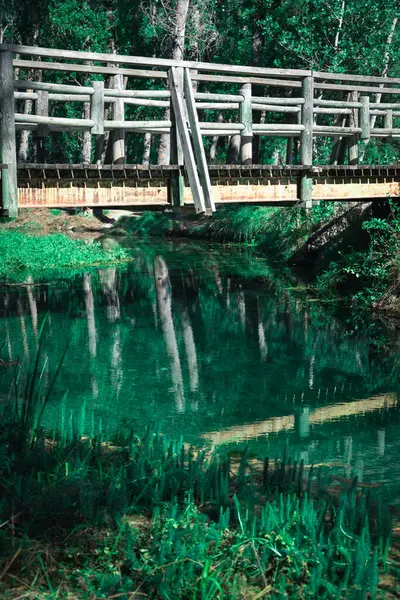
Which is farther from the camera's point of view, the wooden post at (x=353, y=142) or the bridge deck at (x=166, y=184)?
the wooden post at (x=353, y=142)

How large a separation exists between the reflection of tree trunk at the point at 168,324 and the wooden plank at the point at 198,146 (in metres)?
2.13

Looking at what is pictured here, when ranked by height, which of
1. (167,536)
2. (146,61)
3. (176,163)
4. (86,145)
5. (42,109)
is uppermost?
(146,61)

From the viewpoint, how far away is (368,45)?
1029 inches

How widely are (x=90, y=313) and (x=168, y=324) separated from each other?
1.55 metres

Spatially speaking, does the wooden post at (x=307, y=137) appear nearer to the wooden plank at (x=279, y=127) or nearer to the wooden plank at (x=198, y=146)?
the wooden plank at (x=279, y=127)

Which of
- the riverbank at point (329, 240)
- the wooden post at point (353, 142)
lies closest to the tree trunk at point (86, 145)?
the riverbank at point (329, 240)

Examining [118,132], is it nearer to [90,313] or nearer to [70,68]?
[70,68]

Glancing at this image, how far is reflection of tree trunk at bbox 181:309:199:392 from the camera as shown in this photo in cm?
1049

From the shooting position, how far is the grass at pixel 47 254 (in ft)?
67.3

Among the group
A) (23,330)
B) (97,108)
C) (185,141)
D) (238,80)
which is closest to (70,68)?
(97,108)

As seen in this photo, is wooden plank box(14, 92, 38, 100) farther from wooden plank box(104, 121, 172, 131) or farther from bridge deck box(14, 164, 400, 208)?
wooden plank box(104, 121, 172, 131)

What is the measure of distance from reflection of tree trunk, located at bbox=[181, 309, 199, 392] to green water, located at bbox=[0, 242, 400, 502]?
1.1 inches

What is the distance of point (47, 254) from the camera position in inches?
860

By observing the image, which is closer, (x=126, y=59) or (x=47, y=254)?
(x=126, y=59)
